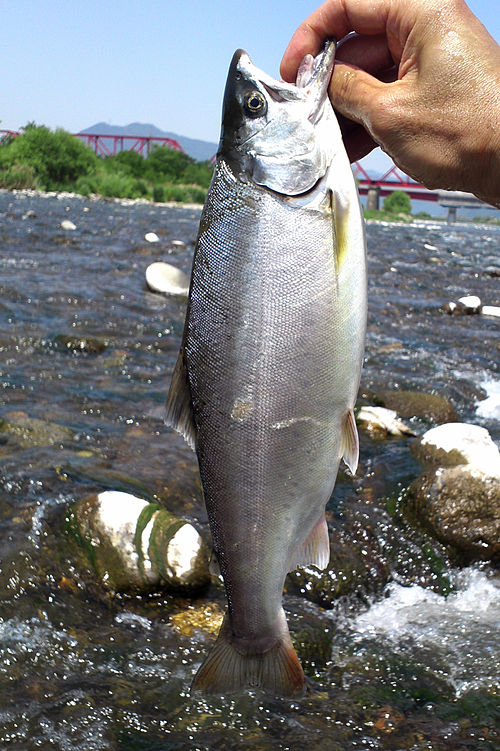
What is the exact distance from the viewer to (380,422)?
6617mm

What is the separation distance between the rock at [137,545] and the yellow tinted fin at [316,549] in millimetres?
1770

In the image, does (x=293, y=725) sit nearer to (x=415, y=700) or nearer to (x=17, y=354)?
(x=415, y=700)

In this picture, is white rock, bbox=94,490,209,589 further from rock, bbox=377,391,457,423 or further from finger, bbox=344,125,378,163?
rock, bbox=377,391,457,423

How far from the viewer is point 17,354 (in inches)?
309

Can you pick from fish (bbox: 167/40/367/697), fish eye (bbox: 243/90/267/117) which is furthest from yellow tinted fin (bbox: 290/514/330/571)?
fish eye (bbox: 243/90/267/117)

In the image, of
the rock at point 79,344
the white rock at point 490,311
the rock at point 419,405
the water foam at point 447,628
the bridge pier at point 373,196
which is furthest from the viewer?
the bridge pier at point 373,196

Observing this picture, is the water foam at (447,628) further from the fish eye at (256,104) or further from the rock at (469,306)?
the rock at (469,306)

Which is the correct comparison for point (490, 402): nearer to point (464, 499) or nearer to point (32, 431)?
point (464, 499)

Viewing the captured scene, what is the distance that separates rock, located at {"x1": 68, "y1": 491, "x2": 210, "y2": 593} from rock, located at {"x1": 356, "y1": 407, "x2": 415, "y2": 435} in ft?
9.21

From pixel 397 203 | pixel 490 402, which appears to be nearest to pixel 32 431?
pixel 490 402

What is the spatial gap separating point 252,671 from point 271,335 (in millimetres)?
1215

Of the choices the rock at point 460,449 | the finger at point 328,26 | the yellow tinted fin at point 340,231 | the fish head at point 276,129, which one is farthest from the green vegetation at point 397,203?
the yellow tinted fin at point 340,231

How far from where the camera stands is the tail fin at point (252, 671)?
2.45 m

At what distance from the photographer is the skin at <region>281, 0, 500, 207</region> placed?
7.93 ft
